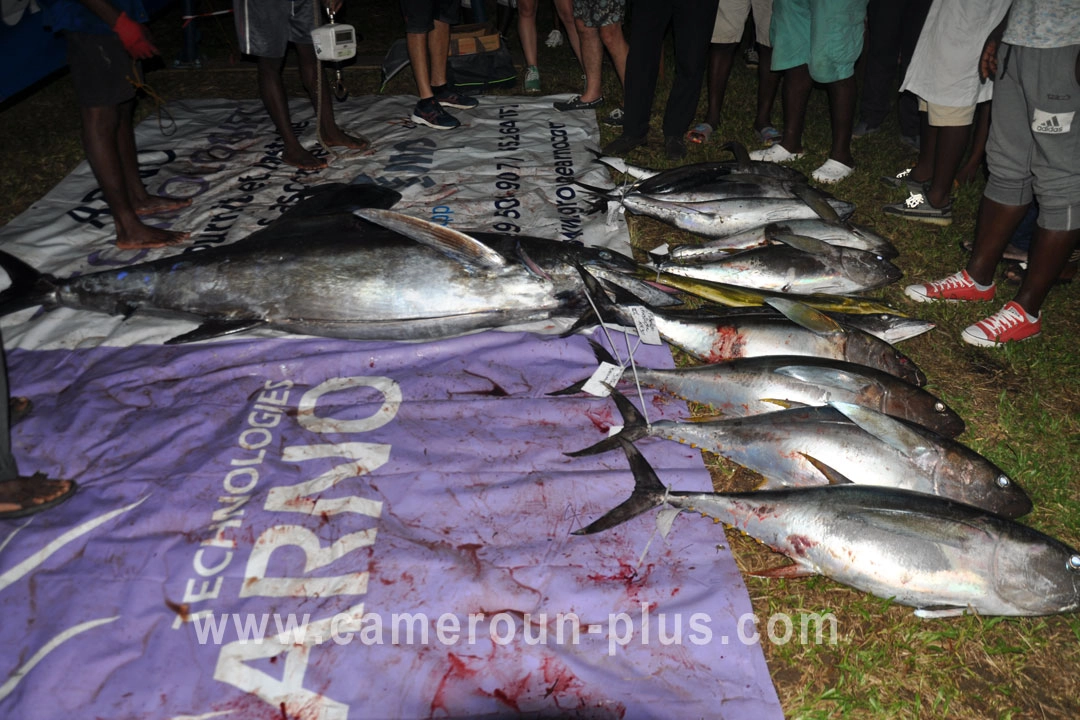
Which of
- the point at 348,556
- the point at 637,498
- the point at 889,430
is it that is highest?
the point at 889,430

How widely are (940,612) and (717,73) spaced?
4.81 meters

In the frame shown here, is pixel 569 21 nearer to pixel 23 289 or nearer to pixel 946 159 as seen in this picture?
pixel 946 159

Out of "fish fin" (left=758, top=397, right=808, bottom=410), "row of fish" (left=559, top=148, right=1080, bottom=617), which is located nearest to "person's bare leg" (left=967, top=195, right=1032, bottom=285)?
"row of fish" (left=559, top=148, right=1080, bottom=617)

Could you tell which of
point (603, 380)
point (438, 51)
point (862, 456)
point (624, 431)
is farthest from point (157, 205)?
point (862, 456)

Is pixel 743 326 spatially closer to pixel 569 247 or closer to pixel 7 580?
pixel 569 247

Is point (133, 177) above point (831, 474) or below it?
above

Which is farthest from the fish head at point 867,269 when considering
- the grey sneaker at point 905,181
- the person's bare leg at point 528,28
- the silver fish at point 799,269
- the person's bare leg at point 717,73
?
the person's bare leg at point 528,28

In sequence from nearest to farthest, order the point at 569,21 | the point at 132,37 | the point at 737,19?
the point at 132,37 < the point at 737,19 < the point at 569,21

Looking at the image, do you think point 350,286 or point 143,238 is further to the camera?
point 143,238

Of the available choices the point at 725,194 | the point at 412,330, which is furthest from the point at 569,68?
the point at 412,330

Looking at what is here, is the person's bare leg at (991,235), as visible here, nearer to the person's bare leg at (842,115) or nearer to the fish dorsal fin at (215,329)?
the person's bare leg at (842,115)

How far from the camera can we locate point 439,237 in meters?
3.09

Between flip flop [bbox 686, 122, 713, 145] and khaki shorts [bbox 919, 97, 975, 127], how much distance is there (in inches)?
68.9

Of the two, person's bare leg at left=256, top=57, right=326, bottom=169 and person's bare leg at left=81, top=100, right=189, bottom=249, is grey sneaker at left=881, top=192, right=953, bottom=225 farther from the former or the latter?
person's bare leg at left=81, top=100, right=189, bottom=249
